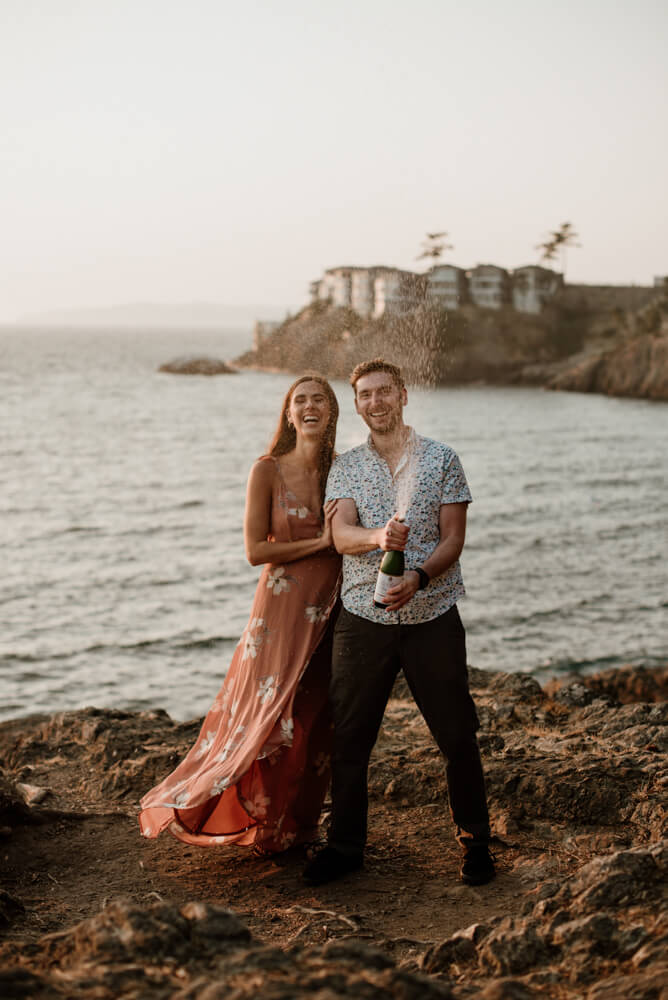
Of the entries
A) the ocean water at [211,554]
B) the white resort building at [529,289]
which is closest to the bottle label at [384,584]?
the ocean water at [211,554]

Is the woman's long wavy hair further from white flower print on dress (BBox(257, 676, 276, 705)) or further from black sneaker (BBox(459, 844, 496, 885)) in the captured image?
black sneaker (BBox(459, 844, 496, 885))

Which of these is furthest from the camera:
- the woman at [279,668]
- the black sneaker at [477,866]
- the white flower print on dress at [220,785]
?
the woman at [279,668]

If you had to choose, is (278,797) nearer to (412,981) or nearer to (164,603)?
(412,981)

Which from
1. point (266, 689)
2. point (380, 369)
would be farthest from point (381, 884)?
point (380, 369)

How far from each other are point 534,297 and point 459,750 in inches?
4402

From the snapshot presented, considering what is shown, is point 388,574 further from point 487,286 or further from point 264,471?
point 487,286

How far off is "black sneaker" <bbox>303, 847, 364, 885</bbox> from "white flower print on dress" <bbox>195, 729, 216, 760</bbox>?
76cm

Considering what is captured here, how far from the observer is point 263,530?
192 inches

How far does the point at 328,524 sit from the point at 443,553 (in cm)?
60

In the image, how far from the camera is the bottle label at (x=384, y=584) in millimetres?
4195

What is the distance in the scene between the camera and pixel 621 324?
4053 inches

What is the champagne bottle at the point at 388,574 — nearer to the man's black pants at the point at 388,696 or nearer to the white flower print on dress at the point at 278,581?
the man's black pants at the point at 388,696

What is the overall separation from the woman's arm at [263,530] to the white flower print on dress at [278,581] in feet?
0.27

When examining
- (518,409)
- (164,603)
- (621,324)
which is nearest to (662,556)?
(164,603)
